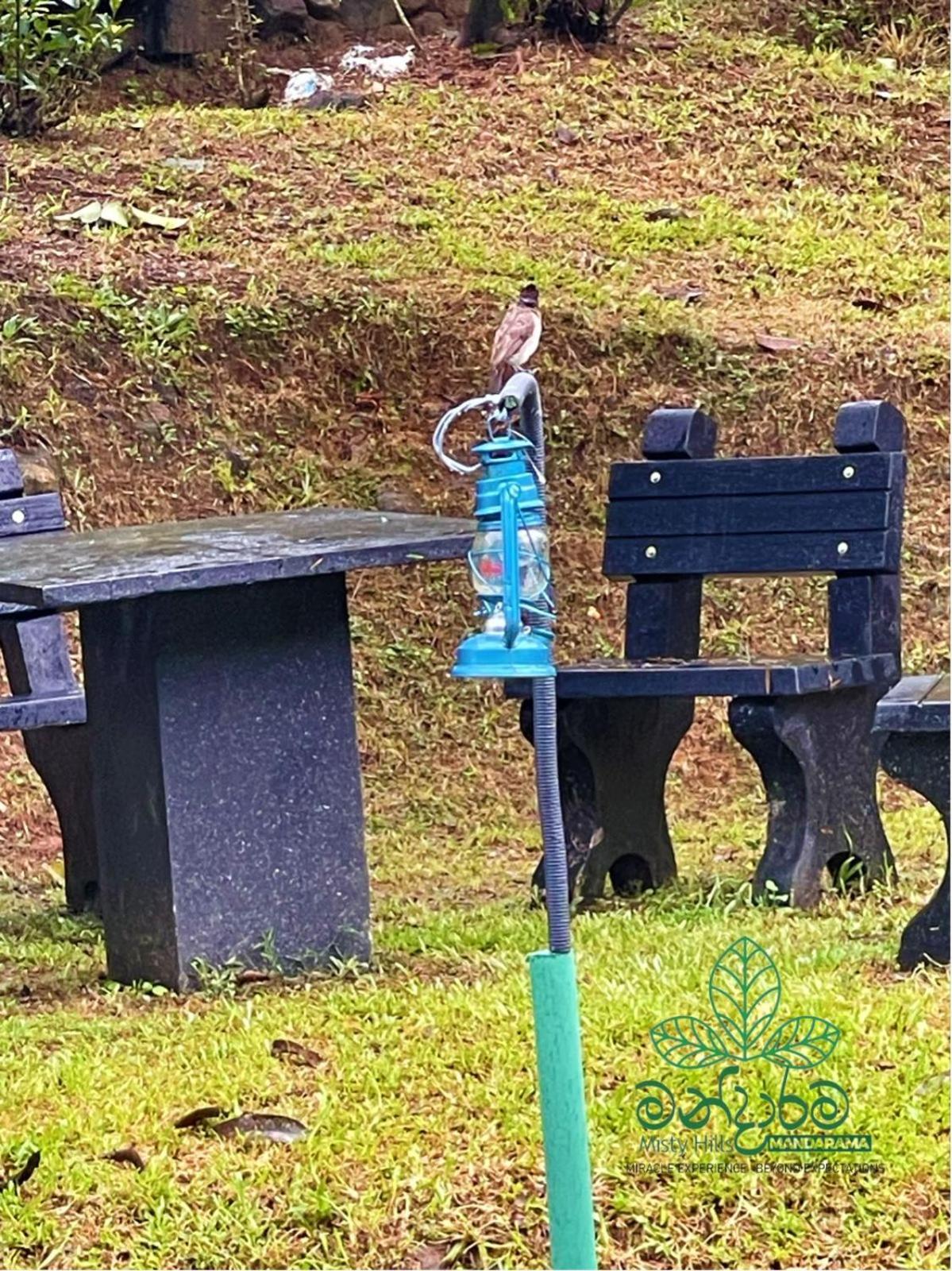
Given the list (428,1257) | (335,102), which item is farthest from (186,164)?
(428,1257)

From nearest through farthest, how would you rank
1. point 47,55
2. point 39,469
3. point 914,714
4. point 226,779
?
point 914,714, point 226,779, point 39,469, point 47,55

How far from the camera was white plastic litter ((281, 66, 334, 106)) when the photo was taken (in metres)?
10.5

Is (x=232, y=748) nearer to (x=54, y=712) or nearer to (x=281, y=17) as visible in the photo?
(x=54, y=712)

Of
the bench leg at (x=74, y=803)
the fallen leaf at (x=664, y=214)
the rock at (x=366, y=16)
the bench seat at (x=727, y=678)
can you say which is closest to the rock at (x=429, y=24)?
the rock at (x=366, y=16)

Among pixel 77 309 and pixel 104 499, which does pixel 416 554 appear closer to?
pixel 104 499

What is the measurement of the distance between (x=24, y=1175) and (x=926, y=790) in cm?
190

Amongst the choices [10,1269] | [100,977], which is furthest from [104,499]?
[10,1269]

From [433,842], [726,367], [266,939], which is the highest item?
[726,367]

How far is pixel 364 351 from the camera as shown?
7.91m

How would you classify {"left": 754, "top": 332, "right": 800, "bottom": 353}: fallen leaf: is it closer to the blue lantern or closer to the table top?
the table top

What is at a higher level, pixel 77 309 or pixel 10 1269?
pixel 77 309

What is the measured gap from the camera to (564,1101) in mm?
2596

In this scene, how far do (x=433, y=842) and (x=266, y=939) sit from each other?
1.93 metres

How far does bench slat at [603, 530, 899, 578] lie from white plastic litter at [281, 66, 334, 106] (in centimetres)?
570
